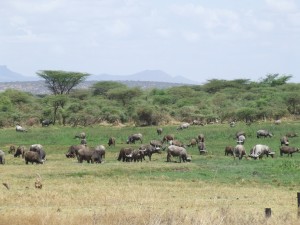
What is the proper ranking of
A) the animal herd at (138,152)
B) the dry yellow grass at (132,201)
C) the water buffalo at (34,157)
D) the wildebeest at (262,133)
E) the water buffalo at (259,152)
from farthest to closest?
1. the wildebeest at (262,133)
2. the water buffalo at (259,152)
3. the animal herd at (138,152)
4. the water buffalo at (34,157)
5. the dry yellow grass at (132,201)

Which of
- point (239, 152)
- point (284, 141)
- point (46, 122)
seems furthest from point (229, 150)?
point (46, 122)

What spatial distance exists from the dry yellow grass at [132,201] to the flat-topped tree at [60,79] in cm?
6705

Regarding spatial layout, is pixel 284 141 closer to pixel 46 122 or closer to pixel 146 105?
pixel 146 105

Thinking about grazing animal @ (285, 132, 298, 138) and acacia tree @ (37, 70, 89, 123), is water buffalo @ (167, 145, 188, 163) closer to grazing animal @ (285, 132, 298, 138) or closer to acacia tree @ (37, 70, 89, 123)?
grazing animal @ (285, 132, 298, 138)

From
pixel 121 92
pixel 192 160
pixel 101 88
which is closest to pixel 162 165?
pixel 192 160

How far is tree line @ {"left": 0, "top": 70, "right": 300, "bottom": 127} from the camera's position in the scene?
73.0m

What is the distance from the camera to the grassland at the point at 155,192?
16297 millimetres

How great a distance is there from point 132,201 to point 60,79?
261 ft

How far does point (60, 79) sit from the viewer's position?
101 metres

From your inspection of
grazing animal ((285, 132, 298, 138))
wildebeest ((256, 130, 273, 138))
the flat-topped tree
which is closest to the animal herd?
grazing animal ((285, 132, 298, 138))

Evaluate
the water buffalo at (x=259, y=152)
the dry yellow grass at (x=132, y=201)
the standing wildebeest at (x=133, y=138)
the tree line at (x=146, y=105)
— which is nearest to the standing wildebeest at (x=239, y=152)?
the water buffalo at (x=259, y=152)

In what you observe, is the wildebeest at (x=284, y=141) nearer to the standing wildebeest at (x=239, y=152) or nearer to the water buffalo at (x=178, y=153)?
the standing wildebeest at (x=239, y=152)

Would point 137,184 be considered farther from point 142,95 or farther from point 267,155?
point 142,95

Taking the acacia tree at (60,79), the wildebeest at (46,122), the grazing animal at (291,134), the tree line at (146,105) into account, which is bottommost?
the wildebeest at (46,122)
